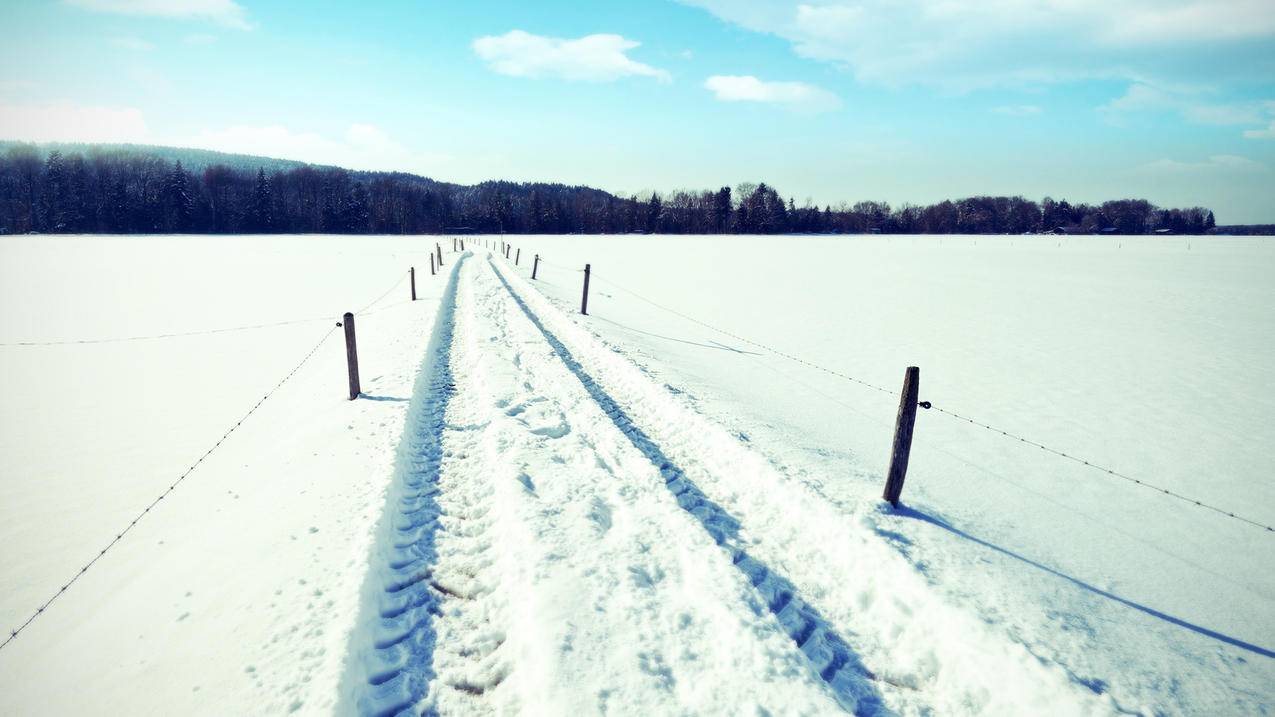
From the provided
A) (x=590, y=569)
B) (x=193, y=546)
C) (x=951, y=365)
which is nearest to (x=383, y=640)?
(x=590, y=569)

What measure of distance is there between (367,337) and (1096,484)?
579 inches

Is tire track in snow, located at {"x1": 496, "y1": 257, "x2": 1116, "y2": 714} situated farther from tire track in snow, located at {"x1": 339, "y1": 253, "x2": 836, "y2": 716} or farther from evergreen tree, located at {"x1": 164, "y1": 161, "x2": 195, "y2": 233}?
evergreen tree, located at {"x1": 164, "y1": 161, "x2": 195, "y2": 233}

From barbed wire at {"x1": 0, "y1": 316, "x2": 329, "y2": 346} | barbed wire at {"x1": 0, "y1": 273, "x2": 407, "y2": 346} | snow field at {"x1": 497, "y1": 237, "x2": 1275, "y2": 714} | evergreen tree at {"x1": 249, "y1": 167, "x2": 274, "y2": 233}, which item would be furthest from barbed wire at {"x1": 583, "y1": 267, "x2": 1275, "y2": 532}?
evergreen tree at {"x1": 249, "y1": 167, "x2": 274, "y2": 233}

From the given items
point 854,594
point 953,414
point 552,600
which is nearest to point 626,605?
point 552,600

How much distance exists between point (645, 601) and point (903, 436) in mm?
3285

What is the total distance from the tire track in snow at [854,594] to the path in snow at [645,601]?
2cm

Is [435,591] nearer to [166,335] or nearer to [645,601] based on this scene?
[645,601]

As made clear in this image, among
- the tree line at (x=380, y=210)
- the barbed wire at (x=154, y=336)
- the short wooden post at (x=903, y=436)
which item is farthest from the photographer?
the tree line at (x=380, y=210)

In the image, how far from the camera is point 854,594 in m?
4.26

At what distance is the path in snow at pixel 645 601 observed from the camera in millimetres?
3303

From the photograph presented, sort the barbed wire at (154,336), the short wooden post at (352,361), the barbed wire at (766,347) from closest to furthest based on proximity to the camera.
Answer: the short wooden post at (352,361) → the barbed wire at (766,347) → the barbed wire at (154,336)

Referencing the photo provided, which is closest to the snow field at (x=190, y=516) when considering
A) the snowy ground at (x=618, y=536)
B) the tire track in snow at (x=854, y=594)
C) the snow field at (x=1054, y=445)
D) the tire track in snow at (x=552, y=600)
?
the snowy ground at (x=618, y=536)

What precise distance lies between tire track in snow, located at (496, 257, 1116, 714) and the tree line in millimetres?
104270

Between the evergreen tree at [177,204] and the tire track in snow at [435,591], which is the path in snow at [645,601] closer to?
the tire track in snow at [435,591]
